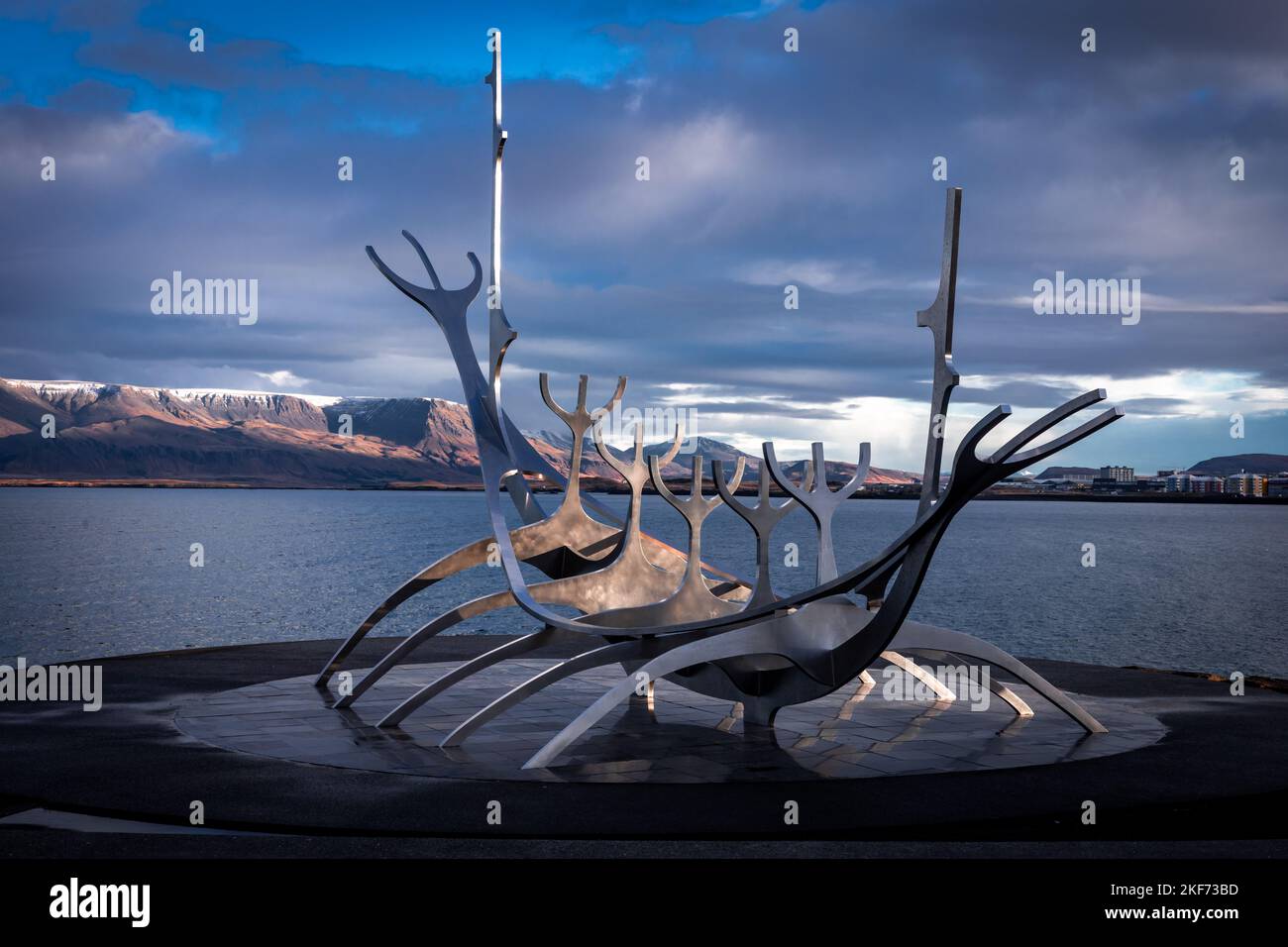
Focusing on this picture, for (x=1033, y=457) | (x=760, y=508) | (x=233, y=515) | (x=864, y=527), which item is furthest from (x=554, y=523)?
(x=233, y=515)

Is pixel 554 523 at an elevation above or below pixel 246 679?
above

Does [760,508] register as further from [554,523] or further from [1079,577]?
[1079,577]

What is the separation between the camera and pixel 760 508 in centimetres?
1397

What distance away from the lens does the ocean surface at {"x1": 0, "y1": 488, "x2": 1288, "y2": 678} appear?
4106 cm

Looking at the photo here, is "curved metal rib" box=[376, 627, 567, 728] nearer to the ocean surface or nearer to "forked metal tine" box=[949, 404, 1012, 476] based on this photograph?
"forked metal tine" box=[949, 404, 1012, 476]

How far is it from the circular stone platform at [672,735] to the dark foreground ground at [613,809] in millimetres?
456

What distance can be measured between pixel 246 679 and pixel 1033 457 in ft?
42.6

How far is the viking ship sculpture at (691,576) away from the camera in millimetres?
11703

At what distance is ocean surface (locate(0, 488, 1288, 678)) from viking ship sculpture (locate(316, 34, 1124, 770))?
2181 centimetres

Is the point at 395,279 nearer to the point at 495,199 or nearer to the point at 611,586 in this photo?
the point at 495,199

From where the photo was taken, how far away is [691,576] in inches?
577
